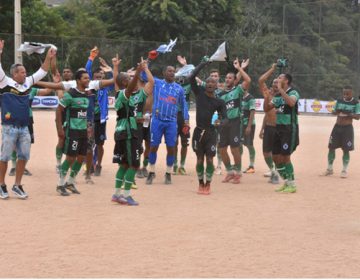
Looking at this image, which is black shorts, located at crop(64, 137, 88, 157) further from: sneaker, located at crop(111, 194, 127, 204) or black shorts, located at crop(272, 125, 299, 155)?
black shorts, located at crop(272, 125, 299, 155)

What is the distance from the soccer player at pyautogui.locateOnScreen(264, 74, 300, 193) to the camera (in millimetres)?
10852

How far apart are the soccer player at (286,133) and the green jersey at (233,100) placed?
50.3 inches

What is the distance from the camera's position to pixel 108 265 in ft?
20.1

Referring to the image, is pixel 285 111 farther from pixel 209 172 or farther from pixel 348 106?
pixel 348 106

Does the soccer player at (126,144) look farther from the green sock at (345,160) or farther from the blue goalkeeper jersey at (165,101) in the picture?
the green sock at (345,160)

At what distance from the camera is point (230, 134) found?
12305 mm

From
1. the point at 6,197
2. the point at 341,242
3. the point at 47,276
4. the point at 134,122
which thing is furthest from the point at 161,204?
the point at 47,276

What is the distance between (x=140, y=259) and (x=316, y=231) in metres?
2.45

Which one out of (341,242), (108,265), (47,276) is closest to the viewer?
(47,276)

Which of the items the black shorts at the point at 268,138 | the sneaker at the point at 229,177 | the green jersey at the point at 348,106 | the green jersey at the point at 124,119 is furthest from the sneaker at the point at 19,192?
the green jersey at the point at 348,106

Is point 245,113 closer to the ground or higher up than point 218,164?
higher up

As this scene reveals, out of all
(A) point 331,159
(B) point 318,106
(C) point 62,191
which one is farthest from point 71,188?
(B) point 318,106

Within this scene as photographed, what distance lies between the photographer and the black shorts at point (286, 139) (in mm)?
10883

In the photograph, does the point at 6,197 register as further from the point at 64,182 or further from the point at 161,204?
the point at 161,204
